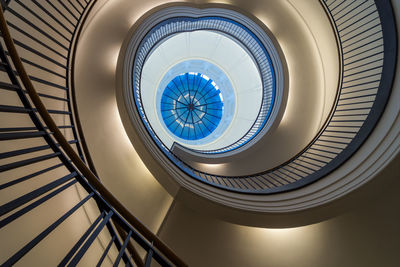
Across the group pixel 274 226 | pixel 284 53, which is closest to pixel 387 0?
pixel 284 53

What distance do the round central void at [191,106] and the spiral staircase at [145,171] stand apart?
10011 mm

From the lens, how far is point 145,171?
19.7ft

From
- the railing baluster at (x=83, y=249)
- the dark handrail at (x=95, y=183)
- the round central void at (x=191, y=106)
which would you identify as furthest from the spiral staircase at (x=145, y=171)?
the round central void at (x=191, y=106)

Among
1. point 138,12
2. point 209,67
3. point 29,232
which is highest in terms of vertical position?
point 209,67

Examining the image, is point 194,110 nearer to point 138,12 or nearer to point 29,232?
point 138,12

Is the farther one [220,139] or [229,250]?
[220,139]

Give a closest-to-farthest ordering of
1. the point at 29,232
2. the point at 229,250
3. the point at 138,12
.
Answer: the point at 29,232 < the point at 229,250 < the point at 138,12

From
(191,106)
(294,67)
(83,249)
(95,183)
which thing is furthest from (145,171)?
(191,106)

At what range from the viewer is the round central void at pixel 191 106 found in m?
16.5

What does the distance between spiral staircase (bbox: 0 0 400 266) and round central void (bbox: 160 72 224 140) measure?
1001cm

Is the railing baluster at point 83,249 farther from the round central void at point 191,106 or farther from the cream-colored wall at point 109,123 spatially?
the round central void at point 191,106

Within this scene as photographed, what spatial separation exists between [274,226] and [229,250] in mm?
1323

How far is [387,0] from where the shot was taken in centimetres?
362

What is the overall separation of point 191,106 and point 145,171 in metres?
11.0
